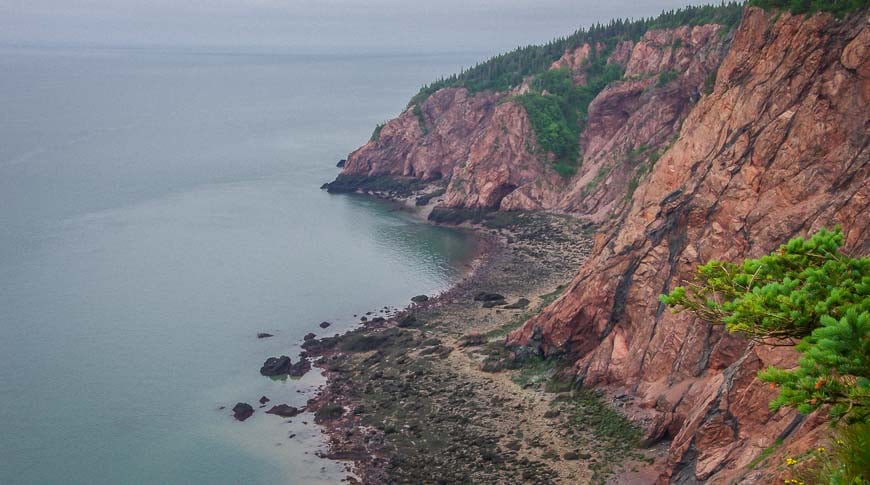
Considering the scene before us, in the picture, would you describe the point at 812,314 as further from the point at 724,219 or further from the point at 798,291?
the point at 724,219

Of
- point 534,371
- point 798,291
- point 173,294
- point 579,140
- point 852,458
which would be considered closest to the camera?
point 852,458

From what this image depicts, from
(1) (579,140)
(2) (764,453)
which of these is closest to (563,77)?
(1) (579,140)

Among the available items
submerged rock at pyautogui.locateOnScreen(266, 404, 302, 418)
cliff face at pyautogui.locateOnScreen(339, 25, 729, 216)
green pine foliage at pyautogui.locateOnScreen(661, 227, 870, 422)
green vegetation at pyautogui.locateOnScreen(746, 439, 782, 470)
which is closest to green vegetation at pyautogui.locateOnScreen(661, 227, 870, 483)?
green pine foliage at pyautogui.locateOnScreen(661, 227, 870, 422)

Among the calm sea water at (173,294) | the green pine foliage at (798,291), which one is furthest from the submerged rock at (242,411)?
the green pine foliage at (798,291)

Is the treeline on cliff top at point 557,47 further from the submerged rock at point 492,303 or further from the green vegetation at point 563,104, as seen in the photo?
the submerged rock at point 492,303

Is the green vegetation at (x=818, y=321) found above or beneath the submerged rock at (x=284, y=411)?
above

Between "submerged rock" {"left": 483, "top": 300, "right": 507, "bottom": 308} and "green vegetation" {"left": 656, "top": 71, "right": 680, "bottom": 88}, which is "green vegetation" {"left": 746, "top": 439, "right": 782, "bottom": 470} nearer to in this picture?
"submerged rock" {"left": 483, "top": 300, "right": 507, "bottom": 308}
